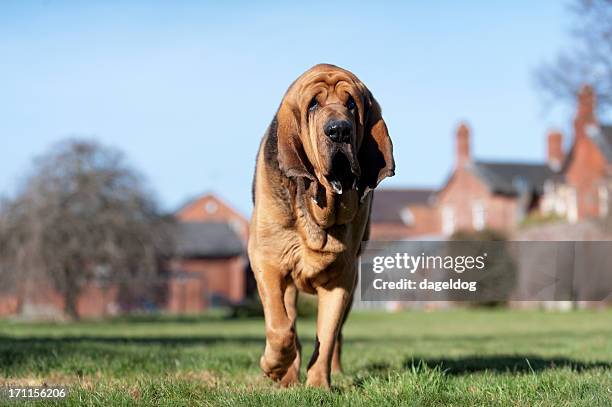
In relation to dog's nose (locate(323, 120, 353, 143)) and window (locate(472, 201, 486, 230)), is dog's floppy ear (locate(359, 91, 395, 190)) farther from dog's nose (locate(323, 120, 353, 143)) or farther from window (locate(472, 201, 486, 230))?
window (locate(472, 201, 486, 230))

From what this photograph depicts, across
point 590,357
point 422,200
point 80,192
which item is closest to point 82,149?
point 80,192

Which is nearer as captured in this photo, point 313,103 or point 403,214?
point 313,103

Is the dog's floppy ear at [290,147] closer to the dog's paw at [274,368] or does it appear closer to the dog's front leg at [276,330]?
the dog's front leg at [276,330]

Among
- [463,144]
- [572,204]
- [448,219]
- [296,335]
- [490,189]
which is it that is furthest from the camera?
[448,219]

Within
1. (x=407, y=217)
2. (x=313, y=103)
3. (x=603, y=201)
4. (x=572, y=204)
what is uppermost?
(x=313, y=103)

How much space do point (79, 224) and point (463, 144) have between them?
35757 millimetres

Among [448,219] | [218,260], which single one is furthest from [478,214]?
[218,260]

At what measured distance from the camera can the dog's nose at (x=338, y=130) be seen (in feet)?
17.0

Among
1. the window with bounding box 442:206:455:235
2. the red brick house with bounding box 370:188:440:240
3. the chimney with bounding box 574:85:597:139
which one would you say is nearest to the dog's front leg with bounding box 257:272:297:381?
the chimney with bounding box 574:85:597:139

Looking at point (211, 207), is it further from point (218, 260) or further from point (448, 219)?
point (448, 219)

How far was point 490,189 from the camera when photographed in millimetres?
63469

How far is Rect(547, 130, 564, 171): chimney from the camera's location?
66.0 metres

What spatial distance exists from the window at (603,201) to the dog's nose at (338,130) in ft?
122

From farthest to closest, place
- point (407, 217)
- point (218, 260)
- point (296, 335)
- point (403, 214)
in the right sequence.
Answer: point (403, 214) < point (407, 217) < point (218, 260) < point (296, 335)
